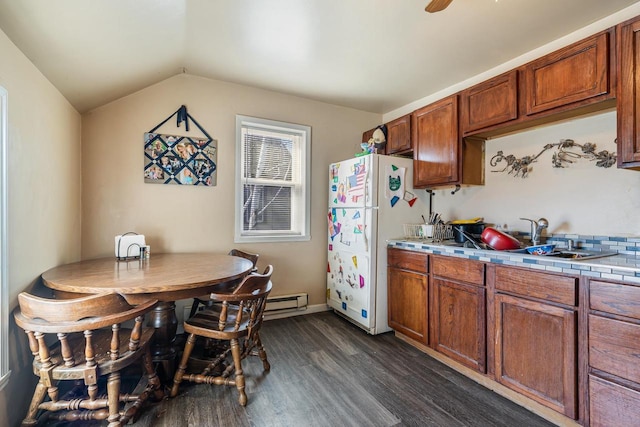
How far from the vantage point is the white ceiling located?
1622 mm

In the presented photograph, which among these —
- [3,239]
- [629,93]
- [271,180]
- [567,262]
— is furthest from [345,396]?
[629,93]

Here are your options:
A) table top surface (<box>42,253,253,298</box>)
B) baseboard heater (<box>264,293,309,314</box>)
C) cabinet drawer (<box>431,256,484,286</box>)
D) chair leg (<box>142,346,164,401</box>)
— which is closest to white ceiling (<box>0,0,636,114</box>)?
table top surface (<box>42,253,253,298</box>)

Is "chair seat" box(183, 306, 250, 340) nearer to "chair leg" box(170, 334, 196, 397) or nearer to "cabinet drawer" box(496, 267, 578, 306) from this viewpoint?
"chair leg" box(170, 334, 196, 397)

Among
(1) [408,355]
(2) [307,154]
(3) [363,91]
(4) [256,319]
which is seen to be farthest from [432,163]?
(4) [256,319]

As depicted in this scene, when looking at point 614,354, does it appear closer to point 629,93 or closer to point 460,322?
point 460,322

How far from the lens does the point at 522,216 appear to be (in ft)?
7.79

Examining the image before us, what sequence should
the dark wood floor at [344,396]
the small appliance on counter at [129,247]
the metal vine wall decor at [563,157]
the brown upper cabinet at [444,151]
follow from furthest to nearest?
the brown upper cabinet at [444,151] < the small appliance on counter at [129,247] < the metal vine wall decor at [563,157] < the dark wood floor at [344,396]

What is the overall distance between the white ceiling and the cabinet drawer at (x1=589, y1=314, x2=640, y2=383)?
1.90 meters

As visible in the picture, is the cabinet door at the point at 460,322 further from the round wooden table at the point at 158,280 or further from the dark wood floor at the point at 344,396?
the round wooden table at the point at 158,280

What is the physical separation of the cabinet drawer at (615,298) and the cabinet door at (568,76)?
1.16 metres

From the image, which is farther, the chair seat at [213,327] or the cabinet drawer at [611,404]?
the chair seat at [213,327]

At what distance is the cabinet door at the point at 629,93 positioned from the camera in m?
1.57

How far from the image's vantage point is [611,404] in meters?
1.40

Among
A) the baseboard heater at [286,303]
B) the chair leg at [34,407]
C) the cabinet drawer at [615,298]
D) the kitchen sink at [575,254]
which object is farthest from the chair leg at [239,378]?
the kitchen sink at [575,254]
